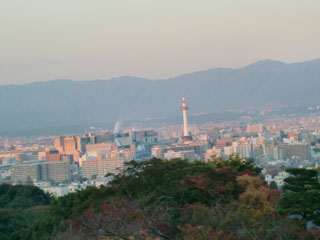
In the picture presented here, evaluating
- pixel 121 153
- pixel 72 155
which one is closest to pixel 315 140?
pixel 121 153

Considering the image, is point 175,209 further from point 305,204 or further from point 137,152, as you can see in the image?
point 137,152

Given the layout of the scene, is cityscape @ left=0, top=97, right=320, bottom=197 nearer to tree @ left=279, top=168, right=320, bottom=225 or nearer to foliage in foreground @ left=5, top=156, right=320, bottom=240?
foliage in foreground @ left=5, top=156, right=320, bottom=240

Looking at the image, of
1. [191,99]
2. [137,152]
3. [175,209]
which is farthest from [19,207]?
[191,99]

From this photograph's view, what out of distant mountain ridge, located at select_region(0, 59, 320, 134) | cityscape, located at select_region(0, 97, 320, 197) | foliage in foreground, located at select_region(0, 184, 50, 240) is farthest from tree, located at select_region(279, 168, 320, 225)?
distant mountain ridge, located at select_region(0, 59, 320, 134)

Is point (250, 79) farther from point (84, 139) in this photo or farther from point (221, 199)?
point (221, 199)

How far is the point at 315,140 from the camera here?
10331 cm

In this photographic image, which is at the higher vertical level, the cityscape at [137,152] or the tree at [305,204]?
the tree at [305,204]

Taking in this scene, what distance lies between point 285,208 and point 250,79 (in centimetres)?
18169

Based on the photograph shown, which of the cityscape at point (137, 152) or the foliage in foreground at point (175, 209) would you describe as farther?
the cityscape at point (137, 152)

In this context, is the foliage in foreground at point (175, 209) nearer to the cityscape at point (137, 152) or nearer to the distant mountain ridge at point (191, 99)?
the cityscape at point (137, 152)

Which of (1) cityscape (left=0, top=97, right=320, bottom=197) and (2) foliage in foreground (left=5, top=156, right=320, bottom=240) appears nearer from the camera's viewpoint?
(2) foliage in foreground (left=5, top=156, right=320, bottom=240)

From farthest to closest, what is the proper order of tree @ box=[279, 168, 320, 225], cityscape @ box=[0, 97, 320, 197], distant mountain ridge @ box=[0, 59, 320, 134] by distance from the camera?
distant mountain ridge @ box=[0, 59, 320, 134] < cityscape @ box=[0, 97, 320, 197] < tree @ box=[279, 168, 320, 225]

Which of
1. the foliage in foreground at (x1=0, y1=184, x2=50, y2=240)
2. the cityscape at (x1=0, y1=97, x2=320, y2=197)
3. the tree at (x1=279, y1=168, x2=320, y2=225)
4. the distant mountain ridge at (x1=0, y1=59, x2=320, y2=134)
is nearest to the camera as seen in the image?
the tree at (x1=279, y1=168, x2=320, y2=225)

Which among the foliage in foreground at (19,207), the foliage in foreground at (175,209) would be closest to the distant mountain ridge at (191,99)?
the foliage in foreground at (19,207)
